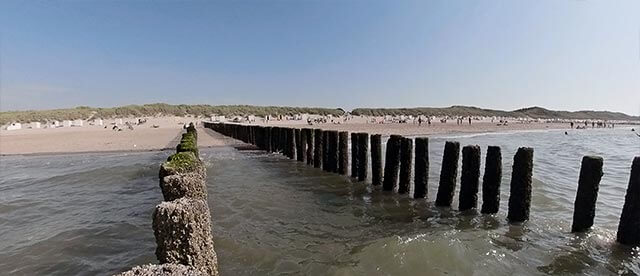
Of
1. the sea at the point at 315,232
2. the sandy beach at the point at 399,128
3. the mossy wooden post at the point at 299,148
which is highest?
the mossy wooden post at the point at 299,148

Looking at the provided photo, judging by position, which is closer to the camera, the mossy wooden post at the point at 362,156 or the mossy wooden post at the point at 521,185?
the mossy wooden post at the point at 521,185

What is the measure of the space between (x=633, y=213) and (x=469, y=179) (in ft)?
9.54

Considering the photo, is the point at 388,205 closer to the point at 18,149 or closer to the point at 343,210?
the point at 343,210

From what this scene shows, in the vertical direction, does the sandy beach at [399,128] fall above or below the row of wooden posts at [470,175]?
below

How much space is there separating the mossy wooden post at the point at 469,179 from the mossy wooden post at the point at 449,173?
1.07 ft

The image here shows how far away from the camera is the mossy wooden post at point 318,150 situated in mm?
15227

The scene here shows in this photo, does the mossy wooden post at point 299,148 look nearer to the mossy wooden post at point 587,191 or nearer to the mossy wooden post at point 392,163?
the mossy wooden post at point 392,163

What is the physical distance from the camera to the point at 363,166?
12.3 meters

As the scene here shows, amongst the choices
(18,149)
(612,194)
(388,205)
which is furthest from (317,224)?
(18,149)

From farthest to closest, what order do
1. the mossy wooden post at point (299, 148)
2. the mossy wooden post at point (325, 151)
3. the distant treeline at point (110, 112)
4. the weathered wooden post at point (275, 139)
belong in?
the distant treeline at point (110, 112) < the weathered wooden post at point (275, 139) < the mossy wooden post at point (299, 148) < the mossy wooden post at point (325, 151)

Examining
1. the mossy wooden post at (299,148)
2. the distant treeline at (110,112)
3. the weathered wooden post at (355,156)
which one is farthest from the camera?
the distant treeline at (110,112)

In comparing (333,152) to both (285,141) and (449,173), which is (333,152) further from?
(285,141)

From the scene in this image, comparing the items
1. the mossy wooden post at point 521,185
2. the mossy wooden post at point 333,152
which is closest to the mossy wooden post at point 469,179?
the mossy wooden post at point 521,185

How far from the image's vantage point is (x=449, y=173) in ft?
29.6
